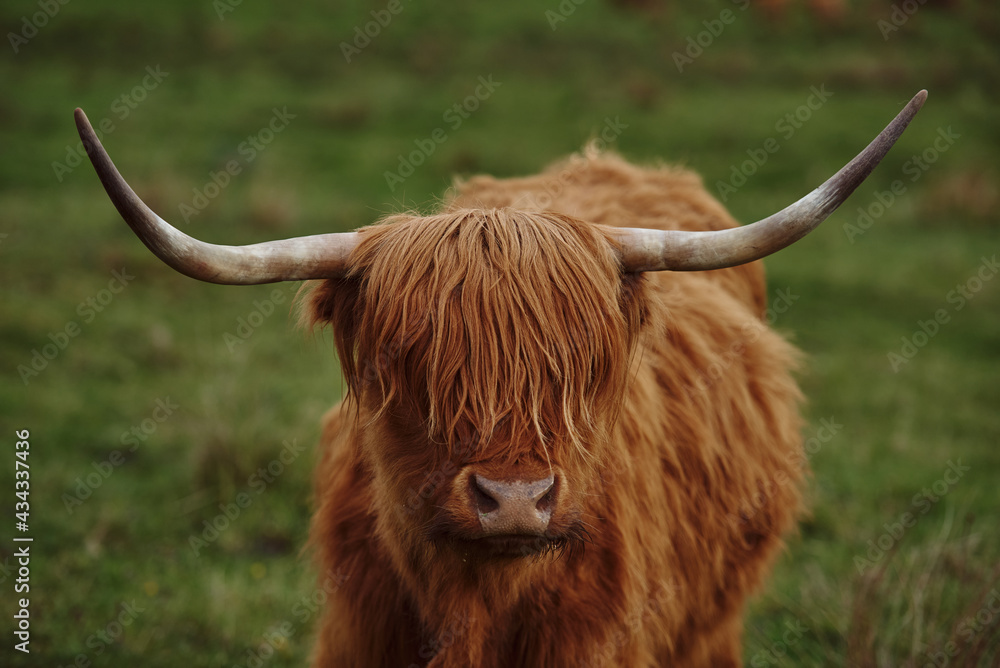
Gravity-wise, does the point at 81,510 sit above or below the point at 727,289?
below

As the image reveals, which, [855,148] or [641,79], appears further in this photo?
[641,79]

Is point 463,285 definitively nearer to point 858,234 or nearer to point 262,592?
point 262,592

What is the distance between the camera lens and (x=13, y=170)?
32.7 feet

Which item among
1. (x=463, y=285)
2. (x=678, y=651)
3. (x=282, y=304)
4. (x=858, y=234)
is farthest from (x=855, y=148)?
(x=463, y=285)

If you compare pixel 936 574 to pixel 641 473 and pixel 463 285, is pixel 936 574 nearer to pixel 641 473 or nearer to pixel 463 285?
pixel 641 473

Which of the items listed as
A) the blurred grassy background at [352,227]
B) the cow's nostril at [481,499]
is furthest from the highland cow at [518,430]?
the blurred grassy background at [352,227]

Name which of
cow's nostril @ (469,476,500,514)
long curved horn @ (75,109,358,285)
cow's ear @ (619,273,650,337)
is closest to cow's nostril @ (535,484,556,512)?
cow's nostril @ (469,476,500,514)

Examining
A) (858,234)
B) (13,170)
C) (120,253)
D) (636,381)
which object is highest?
(636,381)

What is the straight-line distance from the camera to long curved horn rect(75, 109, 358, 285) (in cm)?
190

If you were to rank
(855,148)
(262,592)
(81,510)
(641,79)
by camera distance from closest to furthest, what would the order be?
(262,592)
(81,510)
(855,148)
(641,79)

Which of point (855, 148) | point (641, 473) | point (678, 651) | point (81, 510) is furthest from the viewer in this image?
point (855, 148)

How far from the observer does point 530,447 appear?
7.10ft

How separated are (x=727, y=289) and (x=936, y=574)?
155 cm

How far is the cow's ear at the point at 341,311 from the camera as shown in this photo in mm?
2461
